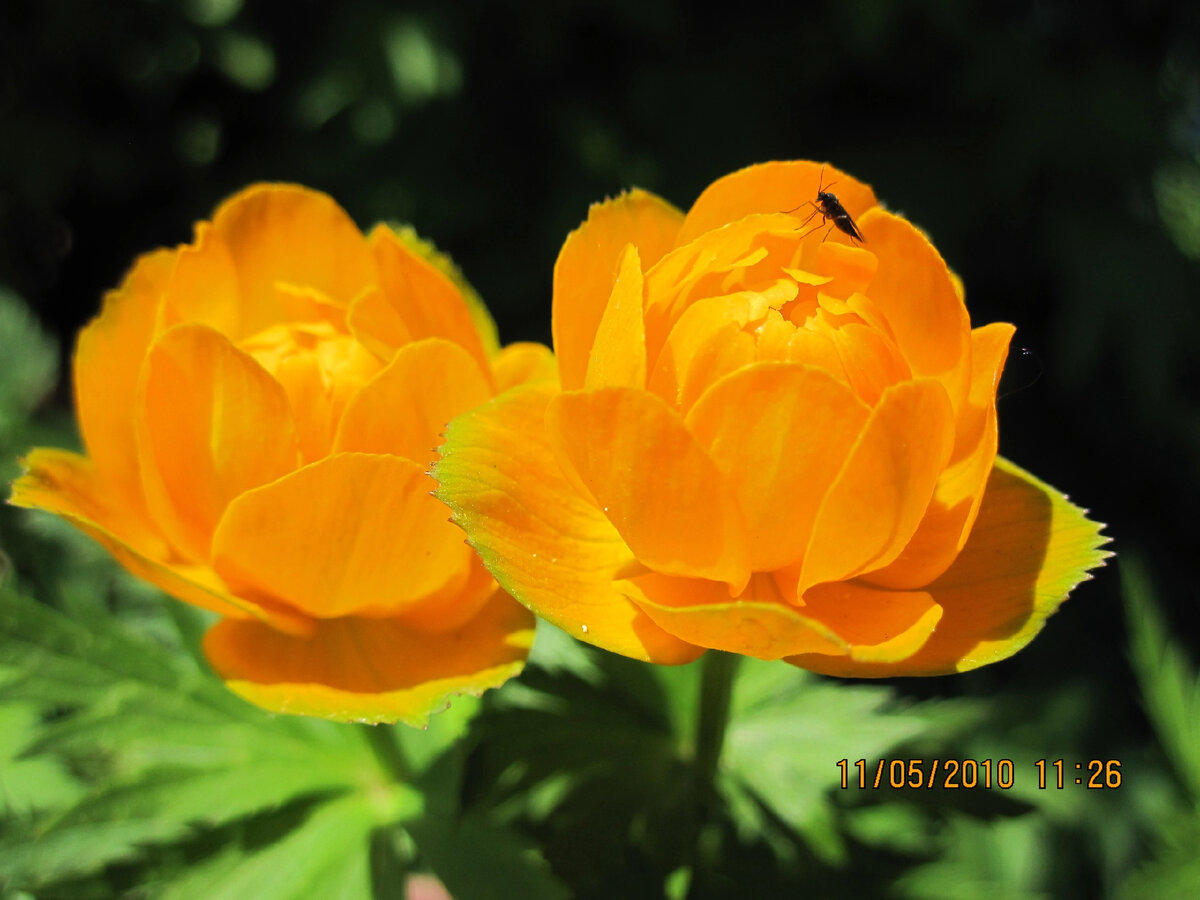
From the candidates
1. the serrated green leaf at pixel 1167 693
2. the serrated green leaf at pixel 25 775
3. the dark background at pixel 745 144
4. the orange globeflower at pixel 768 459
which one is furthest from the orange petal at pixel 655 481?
the dark background at pixel 745 144

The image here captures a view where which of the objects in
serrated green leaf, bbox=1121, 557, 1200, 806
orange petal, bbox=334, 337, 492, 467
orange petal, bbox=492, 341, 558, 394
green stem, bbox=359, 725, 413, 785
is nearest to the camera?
orange petal, bbox=334, 337, 492, 467

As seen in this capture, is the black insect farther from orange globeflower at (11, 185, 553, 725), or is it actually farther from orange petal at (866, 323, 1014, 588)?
orange globeflower at (11, 185, 553, 725)

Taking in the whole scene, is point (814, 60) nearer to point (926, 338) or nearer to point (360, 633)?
point (926, 338)

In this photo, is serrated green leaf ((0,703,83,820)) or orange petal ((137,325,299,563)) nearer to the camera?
orange petal ((137,325,299,563))

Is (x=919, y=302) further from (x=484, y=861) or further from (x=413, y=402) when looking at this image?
(x=484, y=861)

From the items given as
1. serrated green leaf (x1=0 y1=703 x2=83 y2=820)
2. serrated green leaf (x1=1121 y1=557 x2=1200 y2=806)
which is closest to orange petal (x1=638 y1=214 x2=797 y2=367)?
serrated green leaf (x1=0 y1=703 x2=83 y2=820)

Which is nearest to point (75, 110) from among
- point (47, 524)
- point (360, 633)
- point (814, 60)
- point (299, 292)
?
point (47, 524)

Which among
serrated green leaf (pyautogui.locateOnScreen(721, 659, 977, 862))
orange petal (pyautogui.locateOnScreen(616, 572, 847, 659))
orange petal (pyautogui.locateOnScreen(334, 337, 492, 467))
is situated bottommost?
serrated green leaf (pyautogui.locateOnScreen(721, 659, 977, 862))

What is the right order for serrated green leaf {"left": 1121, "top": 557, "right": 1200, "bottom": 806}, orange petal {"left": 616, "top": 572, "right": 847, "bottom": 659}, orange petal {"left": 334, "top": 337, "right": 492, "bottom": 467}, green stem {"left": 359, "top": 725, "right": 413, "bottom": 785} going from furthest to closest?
serrated green leaf {"left": 1121, "top": 557, "right": 1200, "bottom": 806} → green stem {"left": 359, "top": 725, "right": 413, "bottom": 785} → orange petal {"left": 334, "top": 337, "right": 492, "bottom": 467} → orange petal {"left": 616, "top": 572, "right": 847, "bottom": 659}
